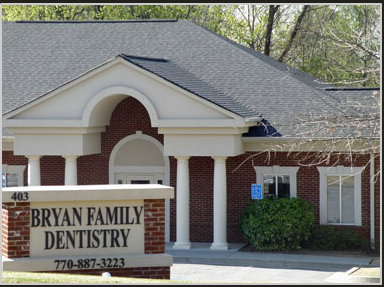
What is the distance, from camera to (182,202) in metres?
29.3

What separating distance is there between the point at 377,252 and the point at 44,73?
13860 mm

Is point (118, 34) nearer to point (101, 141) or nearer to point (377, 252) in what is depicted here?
point (101, 141)

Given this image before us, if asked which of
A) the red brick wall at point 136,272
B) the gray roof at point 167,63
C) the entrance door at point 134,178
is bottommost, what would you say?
the red brick wall at point 136,272

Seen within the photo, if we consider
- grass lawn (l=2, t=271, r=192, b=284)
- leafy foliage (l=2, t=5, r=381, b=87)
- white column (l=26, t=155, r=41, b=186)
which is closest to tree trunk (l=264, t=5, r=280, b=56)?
leafy foliage (l=2, t=5, r=381, b=87)

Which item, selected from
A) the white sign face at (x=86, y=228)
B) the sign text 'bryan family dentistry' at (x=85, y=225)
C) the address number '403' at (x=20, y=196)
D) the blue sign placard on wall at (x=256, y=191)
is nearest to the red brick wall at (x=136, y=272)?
the white sign face at (x=86, y=228)

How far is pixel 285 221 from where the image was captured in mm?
28469

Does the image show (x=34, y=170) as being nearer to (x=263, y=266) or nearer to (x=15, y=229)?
(x=263, y=266)

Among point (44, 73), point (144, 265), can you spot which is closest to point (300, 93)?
point (44, 73)

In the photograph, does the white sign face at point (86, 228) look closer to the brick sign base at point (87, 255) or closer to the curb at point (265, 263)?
the brick sign base at point (87, 255)

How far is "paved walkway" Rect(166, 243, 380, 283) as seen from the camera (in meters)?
24.2

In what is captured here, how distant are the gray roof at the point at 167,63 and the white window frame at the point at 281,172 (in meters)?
1.20

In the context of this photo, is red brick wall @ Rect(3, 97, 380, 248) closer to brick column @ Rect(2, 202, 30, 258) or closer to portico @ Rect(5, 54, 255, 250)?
portico @ Rect(5, 54, 255, 250)

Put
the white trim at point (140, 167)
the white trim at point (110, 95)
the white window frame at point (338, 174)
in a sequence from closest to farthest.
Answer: the white trim at point (110, 95)
the white window frame at point (338, 174)
the white trim at point (140, 167)

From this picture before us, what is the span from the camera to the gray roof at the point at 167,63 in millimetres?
30922
